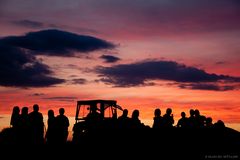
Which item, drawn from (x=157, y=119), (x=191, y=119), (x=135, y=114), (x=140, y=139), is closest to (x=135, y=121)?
(x=135, y=114)

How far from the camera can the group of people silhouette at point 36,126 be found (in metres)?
16.0

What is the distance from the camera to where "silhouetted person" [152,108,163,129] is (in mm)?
15640

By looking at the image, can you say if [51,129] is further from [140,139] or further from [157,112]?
[157,112]

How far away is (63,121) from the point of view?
1600 centimetres

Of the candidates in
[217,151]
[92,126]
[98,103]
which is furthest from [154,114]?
[98,103]

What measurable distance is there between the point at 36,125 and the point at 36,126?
5 cm

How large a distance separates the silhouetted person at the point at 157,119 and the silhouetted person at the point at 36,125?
4.90 m

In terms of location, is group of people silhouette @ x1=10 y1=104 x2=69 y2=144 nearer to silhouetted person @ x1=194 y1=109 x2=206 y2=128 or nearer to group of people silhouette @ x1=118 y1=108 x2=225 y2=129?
group of people silhouette @ x1=118 y1=108 x2=225 y2=129

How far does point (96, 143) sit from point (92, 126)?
2.05 meters

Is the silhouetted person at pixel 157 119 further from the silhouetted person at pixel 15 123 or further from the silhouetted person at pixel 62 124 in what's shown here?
the silhouetted person at pixel 15 123

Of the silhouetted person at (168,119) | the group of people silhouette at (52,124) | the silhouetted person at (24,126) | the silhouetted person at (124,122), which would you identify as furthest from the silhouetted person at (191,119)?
the silhouetted person at (24,126)

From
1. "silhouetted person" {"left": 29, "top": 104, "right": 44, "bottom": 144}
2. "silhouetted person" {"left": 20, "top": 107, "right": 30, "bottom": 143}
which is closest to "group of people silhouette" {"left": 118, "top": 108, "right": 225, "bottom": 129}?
"silhouetted person" {"left": 29, "top": 104, "right": 44, "bottom": 144}

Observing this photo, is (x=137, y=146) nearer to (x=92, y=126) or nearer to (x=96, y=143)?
(x=96, y=143)

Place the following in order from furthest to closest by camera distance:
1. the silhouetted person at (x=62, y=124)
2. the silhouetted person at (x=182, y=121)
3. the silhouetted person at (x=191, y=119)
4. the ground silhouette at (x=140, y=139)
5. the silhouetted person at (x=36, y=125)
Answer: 1. the silhouetted person at (x=182, y=121)
2. the silhouetted person at (x=191, y=119)
3. the silhouetted person at (x=36, y=125)
4. the silhouetted person at (x=62, y=124)
5. the ground silhouette at (x=140, y=139)
